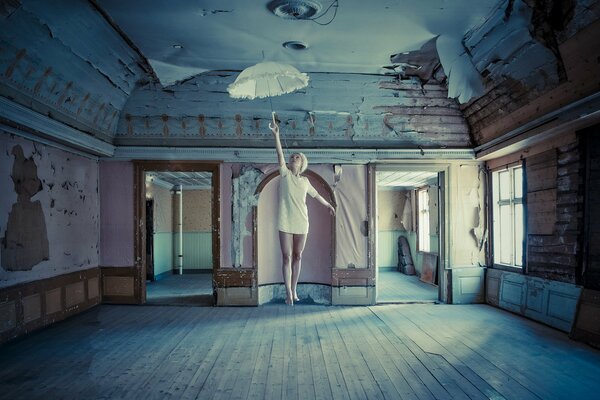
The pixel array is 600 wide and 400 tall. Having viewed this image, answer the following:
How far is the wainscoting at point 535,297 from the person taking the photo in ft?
18.8

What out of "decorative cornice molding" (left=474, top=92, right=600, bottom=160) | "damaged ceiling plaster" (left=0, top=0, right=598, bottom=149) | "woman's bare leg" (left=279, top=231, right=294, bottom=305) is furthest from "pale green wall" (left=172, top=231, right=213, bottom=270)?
"woman's bare leg" (left=279, top=231, right=294, bottom=305)

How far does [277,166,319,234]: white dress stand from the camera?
4117 mm

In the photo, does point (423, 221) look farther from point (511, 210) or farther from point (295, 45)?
point (295, 45)

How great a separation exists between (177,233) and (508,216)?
9891 millimetres

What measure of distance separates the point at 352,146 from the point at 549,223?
3.56 metres

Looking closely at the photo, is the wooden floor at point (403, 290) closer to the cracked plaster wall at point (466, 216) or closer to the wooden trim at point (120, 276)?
the cracked plaster wall at point (466, 216)

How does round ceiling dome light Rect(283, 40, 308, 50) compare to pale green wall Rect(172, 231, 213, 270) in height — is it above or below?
above

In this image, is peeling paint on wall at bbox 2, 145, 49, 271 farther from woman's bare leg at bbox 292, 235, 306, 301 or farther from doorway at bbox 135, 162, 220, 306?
woman's bare leg at bbox 292, 235, 306, 301

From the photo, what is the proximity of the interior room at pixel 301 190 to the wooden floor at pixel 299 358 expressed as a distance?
0.04 metres

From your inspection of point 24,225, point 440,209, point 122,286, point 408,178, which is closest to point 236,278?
point 122,286

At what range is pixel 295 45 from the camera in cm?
595

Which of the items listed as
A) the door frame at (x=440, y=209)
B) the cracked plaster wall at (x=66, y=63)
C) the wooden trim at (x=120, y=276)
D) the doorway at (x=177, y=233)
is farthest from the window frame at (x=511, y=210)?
the wooden trim at (x=120, y=276)

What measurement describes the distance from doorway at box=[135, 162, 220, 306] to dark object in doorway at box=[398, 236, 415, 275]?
5.90 metres

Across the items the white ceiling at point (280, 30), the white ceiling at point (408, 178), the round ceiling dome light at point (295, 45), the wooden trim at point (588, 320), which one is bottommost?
the wooden trim at point (588, 320)
